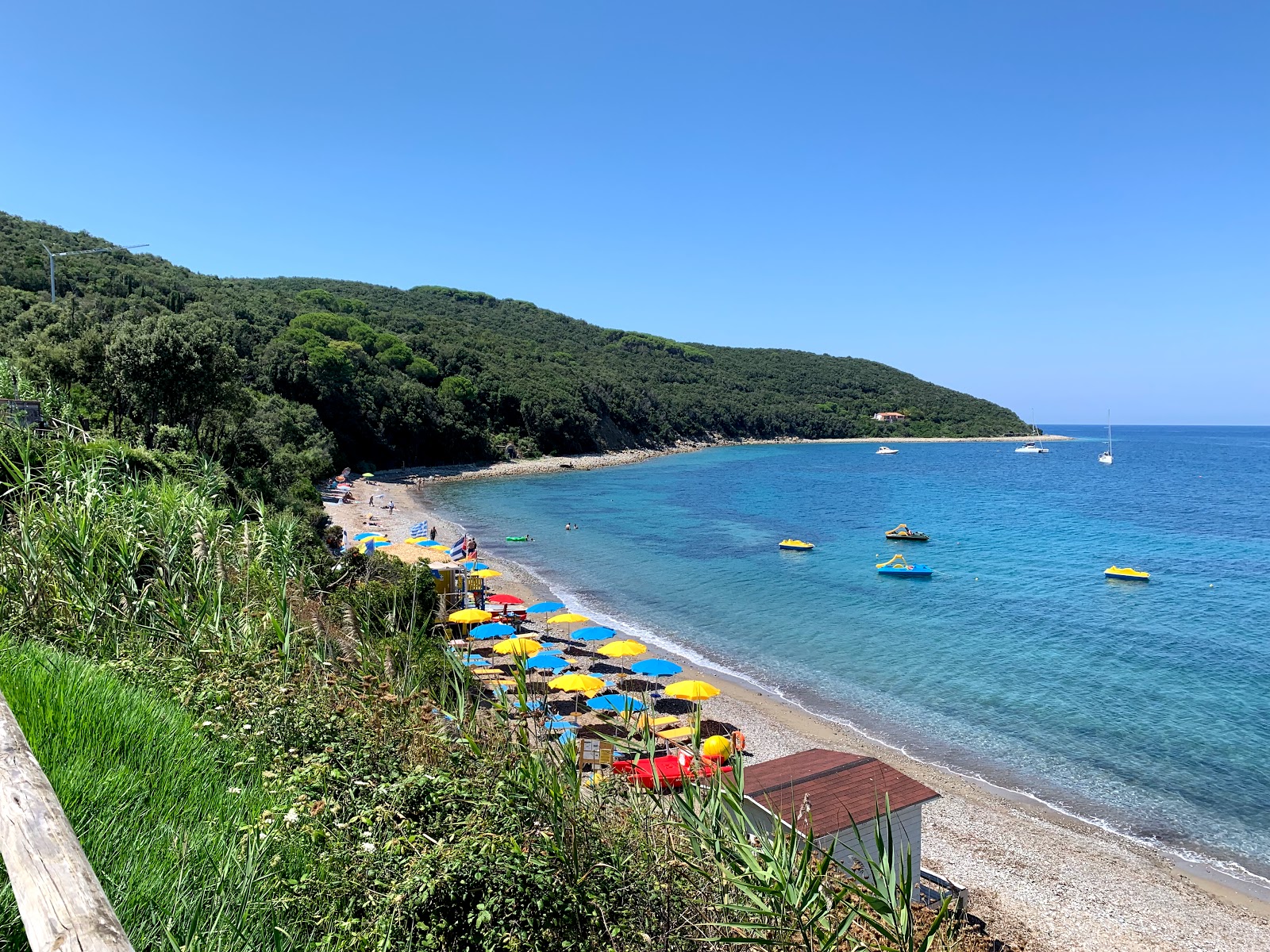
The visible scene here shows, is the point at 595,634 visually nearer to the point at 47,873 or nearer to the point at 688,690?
the point at 688,690

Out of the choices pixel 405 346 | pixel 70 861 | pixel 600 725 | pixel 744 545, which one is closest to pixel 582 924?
pixel 70 861

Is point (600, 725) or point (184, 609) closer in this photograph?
point (184, 609)

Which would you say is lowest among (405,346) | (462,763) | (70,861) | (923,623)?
(923,623)

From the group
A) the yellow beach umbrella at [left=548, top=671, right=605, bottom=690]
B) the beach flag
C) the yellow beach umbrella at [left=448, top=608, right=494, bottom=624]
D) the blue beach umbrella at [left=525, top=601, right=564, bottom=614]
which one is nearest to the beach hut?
the yellow beach umbrella at [left=548, top=671, right=605, bottom=690]

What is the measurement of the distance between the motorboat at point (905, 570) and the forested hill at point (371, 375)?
79.2 feet

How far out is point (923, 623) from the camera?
24781mm

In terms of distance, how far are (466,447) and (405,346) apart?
523 inches

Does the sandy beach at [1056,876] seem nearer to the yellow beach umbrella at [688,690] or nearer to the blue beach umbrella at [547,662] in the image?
the yellow beach umbrella at [688,690]

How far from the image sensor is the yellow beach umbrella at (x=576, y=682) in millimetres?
14680

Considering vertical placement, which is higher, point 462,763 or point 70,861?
point 70,861

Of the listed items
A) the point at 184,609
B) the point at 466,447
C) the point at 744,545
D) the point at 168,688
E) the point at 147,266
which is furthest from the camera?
the point at 466,447

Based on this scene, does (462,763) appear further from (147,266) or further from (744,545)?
(147,266)

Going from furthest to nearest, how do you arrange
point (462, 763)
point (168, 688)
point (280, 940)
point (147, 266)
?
1. point (147, 266)
2. point (168, 688)
3. point (462, 763)
4. point (280, 940)

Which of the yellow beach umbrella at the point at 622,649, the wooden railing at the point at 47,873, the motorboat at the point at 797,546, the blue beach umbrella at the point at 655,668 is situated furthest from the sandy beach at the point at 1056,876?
the motorboat at the point at 797,546
